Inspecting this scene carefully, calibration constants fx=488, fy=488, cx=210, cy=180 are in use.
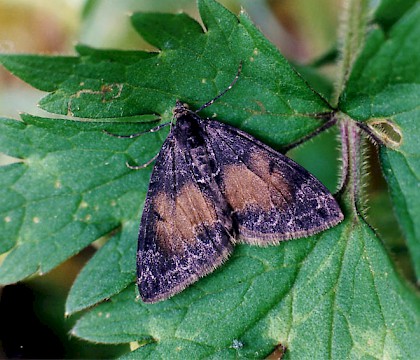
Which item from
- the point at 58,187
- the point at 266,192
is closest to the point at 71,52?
the point at 58,187

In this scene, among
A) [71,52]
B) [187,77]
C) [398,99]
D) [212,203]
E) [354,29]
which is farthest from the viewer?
[71,52]

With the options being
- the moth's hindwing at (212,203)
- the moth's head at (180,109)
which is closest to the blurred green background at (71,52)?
the moth's hindwing at (212,203)

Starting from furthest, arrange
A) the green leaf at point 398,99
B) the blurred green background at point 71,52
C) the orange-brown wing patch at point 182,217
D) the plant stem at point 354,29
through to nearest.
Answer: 1. the blurred green background at point 71,52
2. the plant stem at point 354,29
3. the orange-brown wing patch at point 182,217
4. the green leaf at point 398,99

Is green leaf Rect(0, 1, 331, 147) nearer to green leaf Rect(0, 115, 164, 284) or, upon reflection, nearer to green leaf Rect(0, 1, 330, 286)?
green leaf Rect(0, 1, 330, 286)

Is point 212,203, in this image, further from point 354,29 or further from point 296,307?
point 354,29

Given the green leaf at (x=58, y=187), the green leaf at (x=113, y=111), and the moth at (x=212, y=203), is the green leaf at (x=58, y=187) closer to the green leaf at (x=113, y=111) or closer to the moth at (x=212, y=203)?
the green leaf at (x=113, y=111)

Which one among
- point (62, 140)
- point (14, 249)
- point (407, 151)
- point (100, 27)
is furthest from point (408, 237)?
point (100, 27)

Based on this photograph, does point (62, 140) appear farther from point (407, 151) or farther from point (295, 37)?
point (295, 37)

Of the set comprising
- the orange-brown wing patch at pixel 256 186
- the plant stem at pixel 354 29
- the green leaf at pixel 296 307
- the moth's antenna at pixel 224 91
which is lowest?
the green leaf at pixel 296 307
